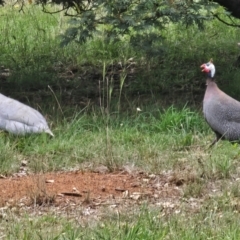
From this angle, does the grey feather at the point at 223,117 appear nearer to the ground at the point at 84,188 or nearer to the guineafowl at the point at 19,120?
the ground at the point at 84,188

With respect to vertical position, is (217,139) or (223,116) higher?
(223,116)

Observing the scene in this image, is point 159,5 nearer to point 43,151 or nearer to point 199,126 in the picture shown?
point 199,126

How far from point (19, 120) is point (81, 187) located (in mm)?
1843

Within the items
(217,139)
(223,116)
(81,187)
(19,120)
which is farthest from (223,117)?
(81,187)

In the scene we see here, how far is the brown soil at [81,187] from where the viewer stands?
241 inches

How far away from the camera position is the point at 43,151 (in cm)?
762

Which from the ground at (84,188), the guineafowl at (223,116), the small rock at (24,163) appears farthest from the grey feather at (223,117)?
the small rock at (24,163)

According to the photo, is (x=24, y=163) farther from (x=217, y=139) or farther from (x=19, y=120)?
(x=217, y=139)

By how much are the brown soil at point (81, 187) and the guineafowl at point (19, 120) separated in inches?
46.4

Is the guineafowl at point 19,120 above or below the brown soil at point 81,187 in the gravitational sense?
below

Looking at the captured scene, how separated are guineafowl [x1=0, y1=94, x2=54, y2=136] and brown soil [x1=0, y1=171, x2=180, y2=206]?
3.87 ft

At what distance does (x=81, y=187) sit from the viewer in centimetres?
648

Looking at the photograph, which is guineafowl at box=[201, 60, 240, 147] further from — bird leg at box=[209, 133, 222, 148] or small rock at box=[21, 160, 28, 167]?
small rock at box=[21, 160, 28, 167]

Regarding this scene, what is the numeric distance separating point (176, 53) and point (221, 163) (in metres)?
4.95
